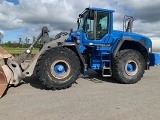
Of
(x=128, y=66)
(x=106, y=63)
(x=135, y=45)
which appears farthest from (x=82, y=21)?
(x=128, y=66)

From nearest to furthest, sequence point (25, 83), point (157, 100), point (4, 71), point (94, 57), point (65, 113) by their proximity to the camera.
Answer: point (65, 113) → point (157, 100) → point (4, 71) → point (25, 83) → point (94, 57)

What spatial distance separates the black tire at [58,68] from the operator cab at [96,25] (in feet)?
4.40

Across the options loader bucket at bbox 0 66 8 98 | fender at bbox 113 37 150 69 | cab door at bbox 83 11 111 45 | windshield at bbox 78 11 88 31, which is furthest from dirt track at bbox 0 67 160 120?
windshield at bbox 78 11 88 31

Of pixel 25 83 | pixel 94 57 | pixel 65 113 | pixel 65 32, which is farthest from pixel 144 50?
pixel 65 113

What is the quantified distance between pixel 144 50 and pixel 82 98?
400cm

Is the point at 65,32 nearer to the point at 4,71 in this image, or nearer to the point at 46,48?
the point at 46,48

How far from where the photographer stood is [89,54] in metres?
9.20

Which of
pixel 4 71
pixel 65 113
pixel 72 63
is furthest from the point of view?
pixel 72 63

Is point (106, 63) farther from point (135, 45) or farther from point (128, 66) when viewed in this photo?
point (135, 45)

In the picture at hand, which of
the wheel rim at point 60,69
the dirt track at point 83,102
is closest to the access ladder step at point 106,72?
the dirt track at point 83,102

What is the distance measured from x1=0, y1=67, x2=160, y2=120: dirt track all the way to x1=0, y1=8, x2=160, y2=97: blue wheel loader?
0.52m

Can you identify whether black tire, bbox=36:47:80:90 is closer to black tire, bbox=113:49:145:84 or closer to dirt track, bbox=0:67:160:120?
dirt track, bbox=0:67:160:120

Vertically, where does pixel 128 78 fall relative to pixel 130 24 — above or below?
below

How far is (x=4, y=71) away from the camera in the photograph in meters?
7.05
